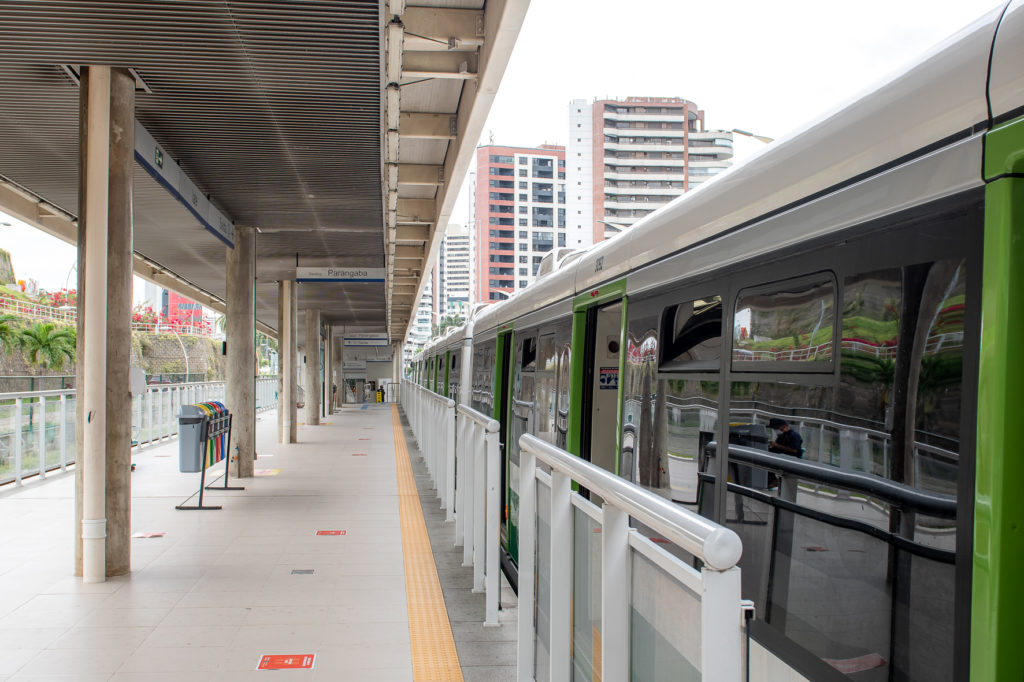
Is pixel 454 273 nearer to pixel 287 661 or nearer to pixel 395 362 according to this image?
pixel 395 362

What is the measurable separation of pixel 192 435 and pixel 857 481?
8.48m

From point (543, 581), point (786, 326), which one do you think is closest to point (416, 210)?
point (543, 581)

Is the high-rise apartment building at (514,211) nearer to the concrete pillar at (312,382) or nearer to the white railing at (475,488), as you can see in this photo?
the concrete pillar at (312,382)

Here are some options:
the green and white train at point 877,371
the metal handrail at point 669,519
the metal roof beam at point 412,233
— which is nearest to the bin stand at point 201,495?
the green and white train at point 877,371

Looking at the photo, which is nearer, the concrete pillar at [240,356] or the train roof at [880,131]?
the train roof at [880,131]

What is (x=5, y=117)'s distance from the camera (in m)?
7.50

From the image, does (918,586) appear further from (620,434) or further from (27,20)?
(27,20)

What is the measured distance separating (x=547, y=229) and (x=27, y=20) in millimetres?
99116

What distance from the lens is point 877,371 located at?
1.88 meters

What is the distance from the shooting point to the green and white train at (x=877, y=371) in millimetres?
1446

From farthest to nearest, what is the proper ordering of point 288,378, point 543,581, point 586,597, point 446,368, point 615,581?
point 288,378
point 446,368
point 543,581
point 586,597
point 615,581

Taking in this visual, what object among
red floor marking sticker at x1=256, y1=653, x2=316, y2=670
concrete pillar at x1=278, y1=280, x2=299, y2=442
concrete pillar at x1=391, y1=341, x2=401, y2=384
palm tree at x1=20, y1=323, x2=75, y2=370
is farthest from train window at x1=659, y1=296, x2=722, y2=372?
concrete pillar at x1=391, y1=341, x2=401, y2=384

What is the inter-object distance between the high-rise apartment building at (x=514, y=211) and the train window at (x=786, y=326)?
93330 millimetres

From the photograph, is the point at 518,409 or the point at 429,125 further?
the point at 429,125
